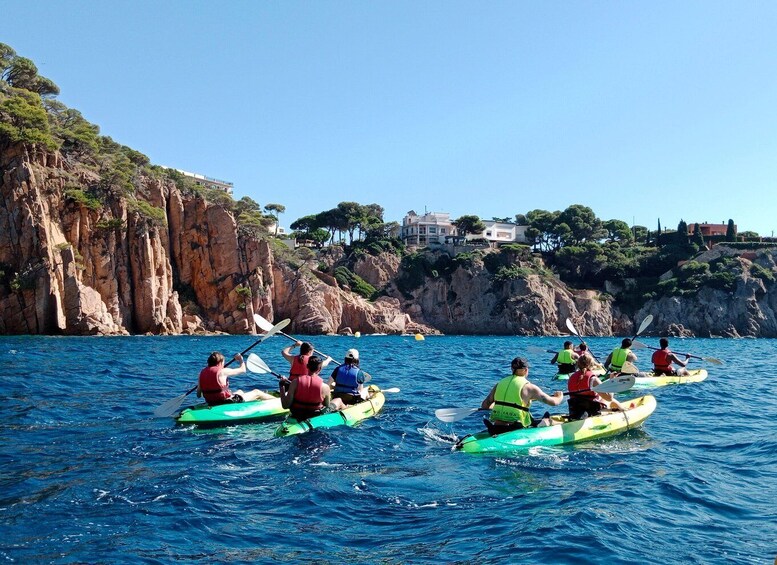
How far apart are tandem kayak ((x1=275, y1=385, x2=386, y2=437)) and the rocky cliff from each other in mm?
39354

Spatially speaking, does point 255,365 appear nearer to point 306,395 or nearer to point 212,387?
point 212,387

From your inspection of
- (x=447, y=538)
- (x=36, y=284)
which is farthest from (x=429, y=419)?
(x=36, y=284)

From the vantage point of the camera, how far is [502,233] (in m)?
106

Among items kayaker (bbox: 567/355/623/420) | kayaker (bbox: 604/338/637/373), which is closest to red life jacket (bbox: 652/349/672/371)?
kayaker (bbox: 604/338/637/373)

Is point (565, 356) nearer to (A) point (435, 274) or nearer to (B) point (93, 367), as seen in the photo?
(B) point (93, 367)

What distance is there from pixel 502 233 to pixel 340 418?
95.0 m

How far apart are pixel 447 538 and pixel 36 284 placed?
47177mm

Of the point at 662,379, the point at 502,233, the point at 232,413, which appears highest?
the point at 502,233

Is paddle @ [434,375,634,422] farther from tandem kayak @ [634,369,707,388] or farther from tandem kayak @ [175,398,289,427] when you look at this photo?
tandem kayak @ [634,369,707,388]

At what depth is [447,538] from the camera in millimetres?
7137

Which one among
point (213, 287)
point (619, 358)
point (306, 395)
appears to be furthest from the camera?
point (213, 287)

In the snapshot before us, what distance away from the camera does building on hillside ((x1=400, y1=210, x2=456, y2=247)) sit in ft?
344

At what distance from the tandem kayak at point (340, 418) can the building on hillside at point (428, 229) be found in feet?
288

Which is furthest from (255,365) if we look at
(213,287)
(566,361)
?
(213,287)
